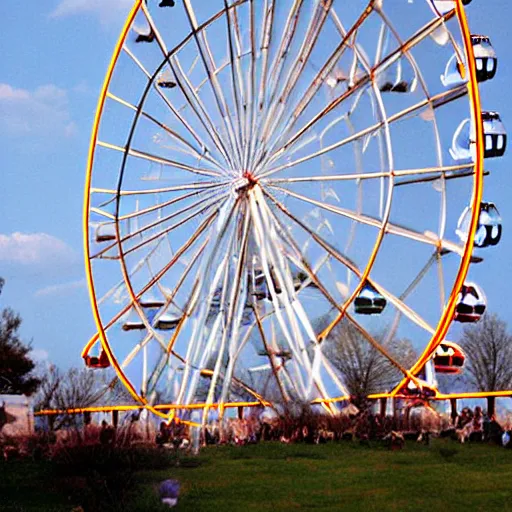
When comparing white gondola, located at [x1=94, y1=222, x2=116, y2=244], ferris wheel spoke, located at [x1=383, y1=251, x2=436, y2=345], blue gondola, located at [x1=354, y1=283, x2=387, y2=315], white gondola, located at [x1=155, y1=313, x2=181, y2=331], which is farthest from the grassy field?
white gondola, located at [x1=94, y1=222, x2=116, y2=244]

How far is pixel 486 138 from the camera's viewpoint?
1348 centimetres

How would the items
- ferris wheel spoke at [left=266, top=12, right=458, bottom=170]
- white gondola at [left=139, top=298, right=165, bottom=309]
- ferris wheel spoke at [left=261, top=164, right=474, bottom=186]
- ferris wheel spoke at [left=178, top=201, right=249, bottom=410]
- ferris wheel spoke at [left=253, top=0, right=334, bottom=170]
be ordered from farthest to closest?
white gondola at [left=139, top=298, right=165, bottom=309] < ferris wheel spoke at [left=178, top=201, right=249, bottom=410] < ferris wheel spoke at [left=253, top=0, right=334, bottom=170] < ferris wheel spoke at [left=266, top=12, right=458, bottom=170] < ferris wheel spoke at [left=261, top=164, right=474, bottom=186]

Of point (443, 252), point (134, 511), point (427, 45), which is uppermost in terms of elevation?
point (427, 45)

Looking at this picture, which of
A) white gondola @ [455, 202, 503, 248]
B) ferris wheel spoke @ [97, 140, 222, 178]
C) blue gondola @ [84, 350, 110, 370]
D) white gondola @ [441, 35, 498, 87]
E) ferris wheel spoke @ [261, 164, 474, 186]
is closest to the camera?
white gondola @ [455, 202, 503, 248]

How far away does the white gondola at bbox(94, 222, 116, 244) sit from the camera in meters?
18.3

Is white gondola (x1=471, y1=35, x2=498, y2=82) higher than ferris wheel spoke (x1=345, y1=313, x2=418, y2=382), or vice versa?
white gondola (x1=471, y1=35, x2=498, y2=82)

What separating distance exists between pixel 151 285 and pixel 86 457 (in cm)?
471

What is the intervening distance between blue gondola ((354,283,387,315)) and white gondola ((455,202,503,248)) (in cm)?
139

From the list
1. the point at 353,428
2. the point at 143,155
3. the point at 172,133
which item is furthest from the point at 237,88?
the point at 353,428

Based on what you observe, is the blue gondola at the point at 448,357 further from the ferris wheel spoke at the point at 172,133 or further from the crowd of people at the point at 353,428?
the ferris wheel spoke at the point at 172,133

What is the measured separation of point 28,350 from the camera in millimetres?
28000

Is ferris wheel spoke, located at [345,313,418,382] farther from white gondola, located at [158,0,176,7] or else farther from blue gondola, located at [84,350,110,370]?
white gondola, located at [158,0,176,7]

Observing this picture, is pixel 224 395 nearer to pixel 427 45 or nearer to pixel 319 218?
pixel 319 218

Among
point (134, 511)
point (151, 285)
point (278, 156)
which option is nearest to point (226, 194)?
point (278, 156)
